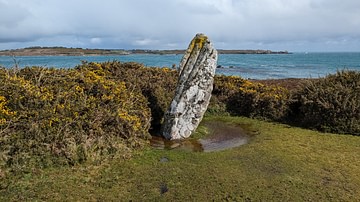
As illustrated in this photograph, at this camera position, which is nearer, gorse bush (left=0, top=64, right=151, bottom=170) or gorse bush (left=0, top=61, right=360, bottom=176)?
gorse bush (left=0, top=64, right=151, bottom=170)

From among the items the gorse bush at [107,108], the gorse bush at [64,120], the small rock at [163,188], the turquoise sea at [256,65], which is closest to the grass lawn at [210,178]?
the small rock at [163,188]

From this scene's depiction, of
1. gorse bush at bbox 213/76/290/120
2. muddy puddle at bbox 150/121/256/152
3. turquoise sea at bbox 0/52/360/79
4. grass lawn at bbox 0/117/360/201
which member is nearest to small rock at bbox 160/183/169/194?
grass lawn at bbox 0/117/360/201

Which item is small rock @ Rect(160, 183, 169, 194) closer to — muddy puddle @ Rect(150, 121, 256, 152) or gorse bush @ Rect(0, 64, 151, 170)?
gorse bush @ Rect(0, 64, 151, 170)

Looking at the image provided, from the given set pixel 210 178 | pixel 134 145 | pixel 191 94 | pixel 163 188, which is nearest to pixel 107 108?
pixel 134 145

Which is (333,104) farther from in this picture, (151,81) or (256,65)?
(256,65)

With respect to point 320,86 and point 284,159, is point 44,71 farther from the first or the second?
point 320,86

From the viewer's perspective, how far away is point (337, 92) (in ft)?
45.0

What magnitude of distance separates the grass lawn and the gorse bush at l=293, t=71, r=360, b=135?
91.3 inches

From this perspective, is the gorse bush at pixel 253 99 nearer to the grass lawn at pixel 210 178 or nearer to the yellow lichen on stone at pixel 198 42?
the yellow lichen on stone at pixel 198 42

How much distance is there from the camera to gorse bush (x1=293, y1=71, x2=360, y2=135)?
43.2ft

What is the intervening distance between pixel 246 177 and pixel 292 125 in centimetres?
689

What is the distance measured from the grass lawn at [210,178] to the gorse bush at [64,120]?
2.04 feet

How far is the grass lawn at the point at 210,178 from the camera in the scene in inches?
299

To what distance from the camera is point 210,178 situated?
8.49 metres
